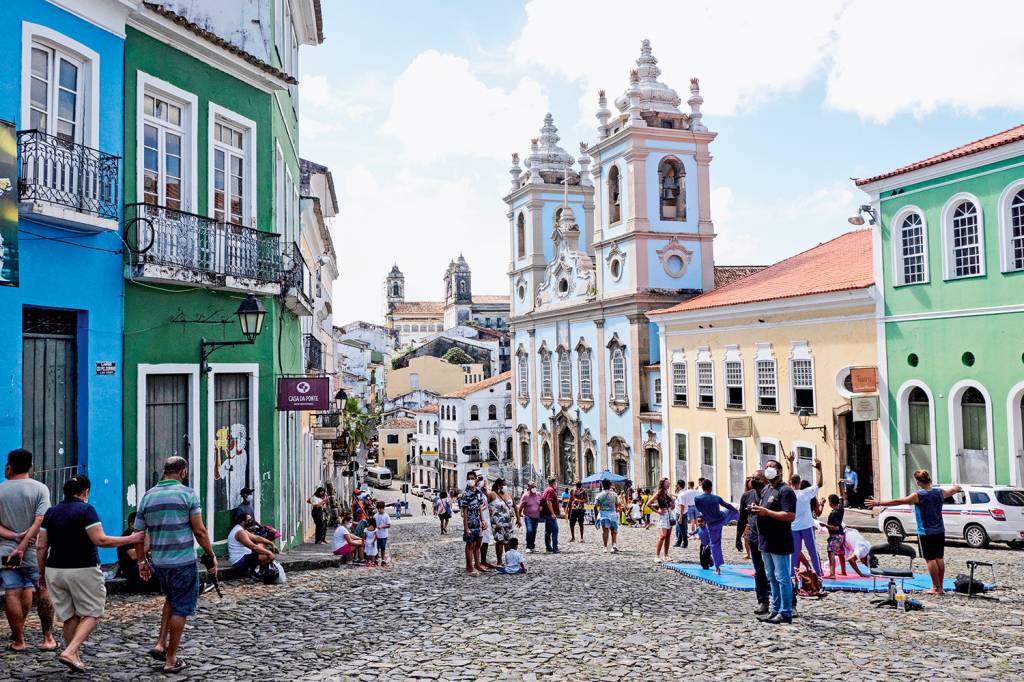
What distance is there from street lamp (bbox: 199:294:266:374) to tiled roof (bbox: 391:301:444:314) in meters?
132

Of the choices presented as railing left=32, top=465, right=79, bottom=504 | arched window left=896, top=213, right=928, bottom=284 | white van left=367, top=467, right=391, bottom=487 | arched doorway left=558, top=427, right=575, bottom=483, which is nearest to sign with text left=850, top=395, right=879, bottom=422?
arched window left=896, top=213, right=928, bottom=284

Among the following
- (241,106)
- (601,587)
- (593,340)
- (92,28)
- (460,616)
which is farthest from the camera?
(593,340)

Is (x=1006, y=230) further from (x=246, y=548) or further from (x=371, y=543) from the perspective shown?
(x=246, y=548)

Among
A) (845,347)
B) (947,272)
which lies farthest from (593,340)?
(947,272)

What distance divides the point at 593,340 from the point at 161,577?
118ft

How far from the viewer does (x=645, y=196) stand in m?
38.6

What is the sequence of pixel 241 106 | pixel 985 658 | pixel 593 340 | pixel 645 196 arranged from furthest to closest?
1. pixel 593 340
2. pixel 645 196
3. pixel 241 106
4. pixel 985 658

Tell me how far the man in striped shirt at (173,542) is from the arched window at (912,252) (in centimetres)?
1962

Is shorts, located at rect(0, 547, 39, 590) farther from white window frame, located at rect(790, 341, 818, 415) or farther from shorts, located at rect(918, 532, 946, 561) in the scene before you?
white window frame, located at rect(790, 341, 818, 415)

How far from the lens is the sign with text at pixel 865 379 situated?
2372cm

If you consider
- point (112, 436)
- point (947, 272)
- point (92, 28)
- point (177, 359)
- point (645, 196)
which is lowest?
point (112, 436)

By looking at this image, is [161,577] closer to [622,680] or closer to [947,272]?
[622,680]

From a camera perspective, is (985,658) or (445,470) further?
(445,470)

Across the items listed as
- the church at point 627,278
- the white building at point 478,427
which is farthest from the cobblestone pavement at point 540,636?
the white building at point 478,427
